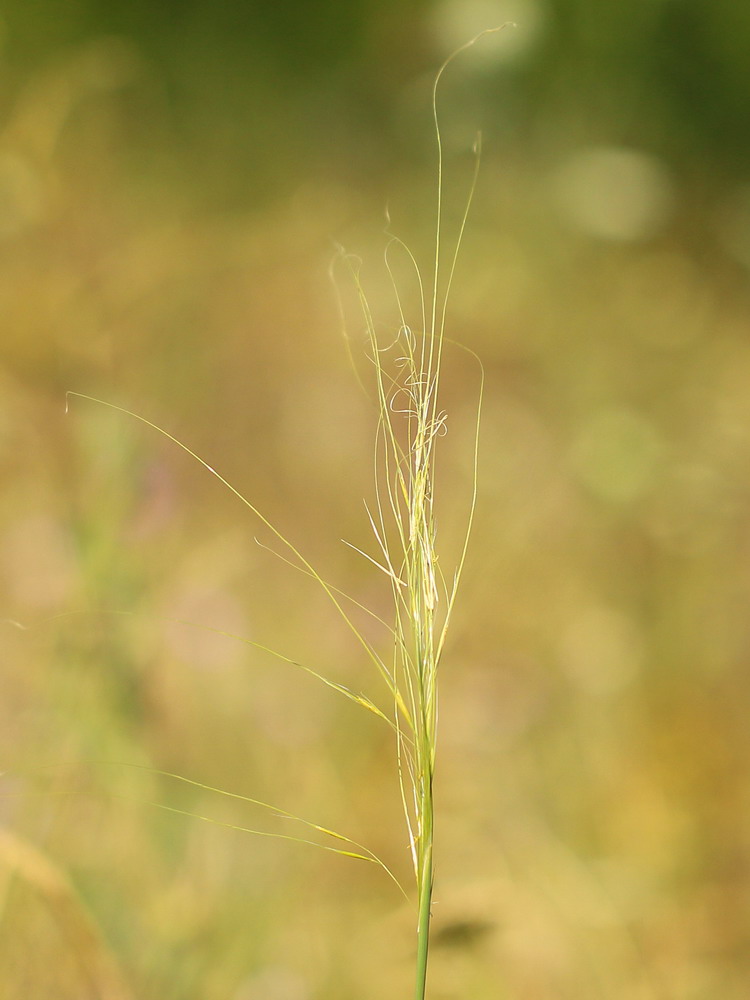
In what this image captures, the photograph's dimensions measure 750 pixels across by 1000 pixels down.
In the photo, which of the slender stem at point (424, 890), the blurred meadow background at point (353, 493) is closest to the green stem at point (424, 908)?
the slender stem at point (424, 890)

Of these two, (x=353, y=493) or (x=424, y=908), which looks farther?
(x=353, y=493)

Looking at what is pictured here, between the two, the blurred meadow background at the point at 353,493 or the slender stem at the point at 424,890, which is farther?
the blurred meadow background at the point at 353,493

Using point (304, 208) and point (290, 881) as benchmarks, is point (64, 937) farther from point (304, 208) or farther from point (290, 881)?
point (304, 208)

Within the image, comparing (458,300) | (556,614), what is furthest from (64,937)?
(458,300)

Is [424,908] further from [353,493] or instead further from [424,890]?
[353,493]

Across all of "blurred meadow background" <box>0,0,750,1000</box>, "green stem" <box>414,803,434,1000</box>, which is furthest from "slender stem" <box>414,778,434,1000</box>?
"blurred meadow background" <box>0,0,750,1000</box>

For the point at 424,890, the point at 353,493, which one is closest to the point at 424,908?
the point at 424,890

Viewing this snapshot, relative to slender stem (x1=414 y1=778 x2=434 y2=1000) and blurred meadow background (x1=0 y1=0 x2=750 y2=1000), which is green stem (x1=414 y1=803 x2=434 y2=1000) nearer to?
slender stem (x1=414 y1=778 x2=434 y2=1000)

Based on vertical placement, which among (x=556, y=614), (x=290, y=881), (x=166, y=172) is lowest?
(x=290, y=881)

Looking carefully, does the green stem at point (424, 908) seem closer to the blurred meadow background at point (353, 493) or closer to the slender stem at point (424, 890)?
the slender stem at point (424, 890)
